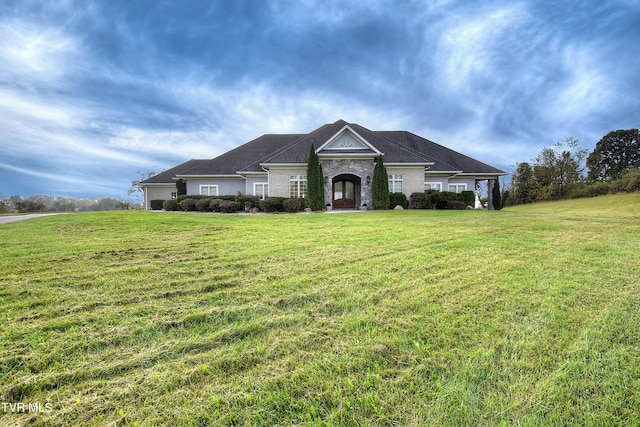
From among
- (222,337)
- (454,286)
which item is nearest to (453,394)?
(222,337)

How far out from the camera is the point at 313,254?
215 inches

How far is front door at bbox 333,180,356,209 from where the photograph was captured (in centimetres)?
2073

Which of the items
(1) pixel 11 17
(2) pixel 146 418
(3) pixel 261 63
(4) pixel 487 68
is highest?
(3) pixel 261 63

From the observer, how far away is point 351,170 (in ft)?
63.9

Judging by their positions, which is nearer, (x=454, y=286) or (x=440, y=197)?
(x=454, y=286)

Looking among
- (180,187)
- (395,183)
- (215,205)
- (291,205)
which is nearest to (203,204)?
(215,205)

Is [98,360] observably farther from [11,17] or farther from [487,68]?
[487,68]

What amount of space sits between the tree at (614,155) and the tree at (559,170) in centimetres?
742

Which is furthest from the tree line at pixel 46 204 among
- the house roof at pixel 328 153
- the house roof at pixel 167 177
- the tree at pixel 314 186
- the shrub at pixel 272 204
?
the tree at pixel 314 186

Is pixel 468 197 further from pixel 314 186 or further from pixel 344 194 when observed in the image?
pixel 314 186

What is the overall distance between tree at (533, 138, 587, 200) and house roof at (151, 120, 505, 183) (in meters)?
14.2

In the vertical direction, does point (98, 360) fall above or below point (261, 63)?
below

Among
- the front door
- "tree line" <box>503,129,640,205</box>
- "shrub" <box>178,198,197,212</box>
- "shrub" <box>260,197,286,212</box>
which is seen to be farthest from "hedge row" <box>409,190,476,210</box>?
"shrub" <box>178,198,197,212</box>

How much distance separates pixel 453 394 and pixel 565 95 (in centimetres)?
2643
